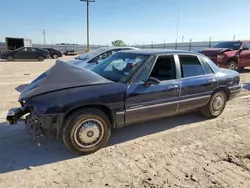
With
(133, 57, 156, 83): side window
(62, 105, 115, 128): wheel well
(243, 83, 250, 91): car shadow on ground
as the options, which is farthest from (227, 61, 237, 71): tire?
(62, 105, 115, 128): wheel well

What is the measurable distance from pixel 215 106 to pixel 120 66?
2368mm

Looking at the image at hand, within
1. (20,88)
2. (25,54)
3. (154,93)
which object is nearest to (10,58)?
(25,54)

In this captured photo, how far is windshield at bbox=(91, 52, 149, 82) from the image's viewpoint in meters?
3.85

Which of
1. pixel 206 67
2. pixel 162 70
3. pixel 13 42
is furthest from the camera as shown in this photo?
pixel 13 42

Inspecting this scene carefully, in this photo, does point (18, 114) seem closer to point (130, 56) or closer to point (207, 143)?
point (130, 56)

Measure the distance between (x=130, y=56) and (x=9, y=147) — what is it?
264 cm

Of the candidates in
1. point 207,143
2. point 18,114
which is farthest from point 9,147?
point 207,143

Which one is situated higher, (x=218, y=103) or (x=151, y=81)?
(x=151, y=81)

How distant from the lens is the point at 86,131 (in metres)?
3.34

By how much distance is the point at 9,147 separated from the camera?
3564 mm

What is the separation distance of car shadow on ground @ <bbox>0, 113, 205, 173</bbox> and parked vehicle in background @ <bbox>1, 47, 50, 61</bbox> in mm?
18974

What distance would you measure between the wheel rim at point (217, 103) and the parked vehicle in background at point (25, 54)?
20395 mm

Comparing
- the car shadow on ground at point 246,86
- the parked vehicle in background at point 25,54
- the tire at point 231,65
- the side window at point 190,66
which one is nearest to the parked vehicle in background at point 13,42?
the parked vehicle in background at point 25,54

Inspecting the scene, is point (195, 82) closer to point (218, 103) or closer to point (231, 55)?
point (218, 103)
